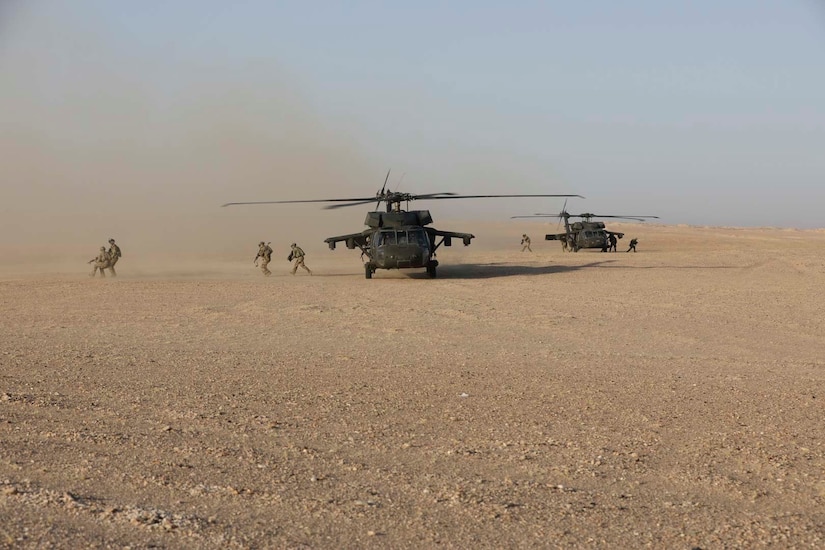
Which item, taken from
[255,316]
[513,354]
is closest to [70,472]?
[513,354]

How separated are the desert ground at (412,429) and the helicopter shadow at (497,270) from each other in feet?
30.5

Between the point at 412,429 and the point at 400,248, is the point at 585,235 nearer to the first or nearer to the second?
the point at 400,248

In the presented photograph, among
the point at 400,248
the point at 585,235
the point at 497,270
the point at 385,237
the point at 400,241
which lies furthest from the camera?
the point at 585,235

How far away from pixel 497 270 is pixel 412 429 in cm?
1972

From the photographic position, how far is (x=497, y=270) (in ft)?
84.1

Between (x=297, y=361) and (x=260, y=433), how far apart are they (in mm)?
3259

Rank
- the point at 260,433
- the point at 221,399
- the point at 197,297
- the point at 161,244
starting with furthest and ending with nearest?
the point at 161,244
the point at 197,297
the point at 221,399
the point at 260,433

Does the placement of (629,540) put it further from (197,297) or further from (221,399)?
(197,297)

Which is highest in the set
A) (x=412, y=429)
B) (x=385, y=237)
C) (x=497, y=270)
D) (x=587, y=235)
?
(x=385, y=237)

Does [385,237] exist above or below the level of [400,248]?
above

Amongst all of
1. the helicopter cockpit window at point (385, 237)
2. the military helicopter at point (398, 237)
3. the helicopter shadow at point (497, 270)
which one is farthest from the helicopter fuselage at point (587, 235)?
the helicopter cockpit window at point (385, 237)

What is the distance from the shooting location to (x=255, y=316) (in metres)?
→ 13.6

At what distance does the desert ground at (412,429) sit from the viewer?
413 centimetres

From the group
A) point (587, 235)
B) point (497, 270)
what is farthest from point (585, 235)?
point (497, 270)
